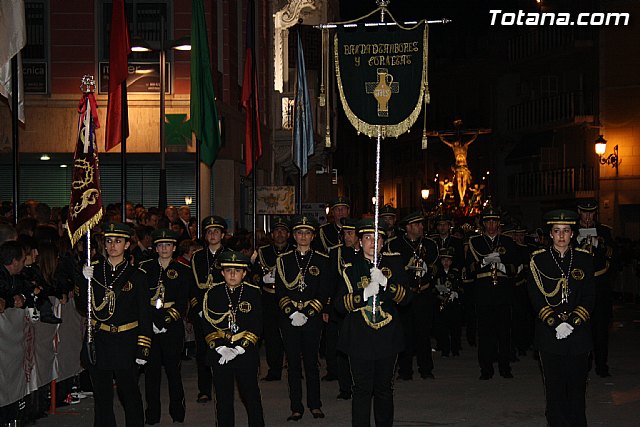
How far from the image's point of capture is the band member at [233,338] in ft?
36.1

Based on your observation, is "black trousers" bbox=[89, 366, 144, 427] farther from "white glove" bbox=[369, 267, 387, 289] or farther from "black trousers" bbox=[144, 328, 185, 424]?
"white glove" bbox=[369, 267, 387, 289]

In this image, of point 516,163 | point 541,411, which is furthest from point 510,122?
point 541,411

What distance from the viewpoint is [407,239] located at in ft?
56.4

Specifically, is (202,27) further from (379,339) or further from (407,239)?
(379,339)

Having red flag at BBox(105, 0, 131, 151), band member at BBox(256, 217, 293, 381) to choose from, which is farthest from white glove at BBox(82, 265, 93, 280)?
red flag at BBox(105, 0, 131, 151)

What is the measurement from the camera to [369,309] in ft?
35.7

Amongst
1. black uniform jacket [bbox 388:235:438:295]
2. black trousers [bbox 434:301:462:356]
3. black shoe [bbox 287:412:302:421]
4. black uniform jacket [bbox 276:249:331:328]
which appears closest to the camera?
black shoe [bbox 287:412:302:421]

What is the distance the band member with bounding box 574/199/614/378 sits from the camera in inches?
630

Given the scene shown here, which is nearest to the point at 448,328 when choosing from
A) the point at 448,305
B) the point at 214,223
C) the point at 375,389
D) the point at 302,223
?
the point at 448,305

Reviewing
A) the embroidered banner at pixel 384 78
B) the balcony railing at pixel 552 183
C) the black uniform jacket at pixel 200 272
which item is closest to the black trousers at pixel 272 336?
the black uniform jacket at pixel 200 272

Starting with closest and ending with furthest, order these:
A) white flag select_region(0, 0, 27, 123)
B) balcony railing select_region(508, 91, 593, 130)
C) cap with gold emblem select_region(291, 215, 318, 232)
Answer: cap with gold emblem select_region(291, 215, 318, 232), white flag select_region(0, 0, 27, 123), balcony railing select_region(508, 91, 593, 130)

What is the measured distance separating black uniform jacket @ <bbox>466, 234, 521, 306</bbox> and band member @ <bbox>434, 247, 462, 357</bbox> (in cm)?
265

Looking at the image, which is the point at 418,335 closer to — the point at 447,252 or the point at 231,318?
the point at 447,252

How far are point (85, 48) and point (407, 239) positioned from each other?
14.6 m
